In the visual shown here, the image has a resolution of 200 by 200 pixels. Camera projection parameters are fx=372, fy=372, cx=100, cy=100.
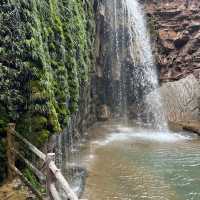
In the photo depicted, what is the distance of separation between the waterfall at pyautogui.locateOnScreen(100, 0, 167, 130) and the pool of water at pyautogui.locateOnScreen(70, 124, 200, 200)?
312cm

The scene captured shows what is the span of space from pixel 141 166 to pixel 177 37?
10485 millimetres

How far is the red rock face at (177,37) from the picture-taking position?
19.1 metres

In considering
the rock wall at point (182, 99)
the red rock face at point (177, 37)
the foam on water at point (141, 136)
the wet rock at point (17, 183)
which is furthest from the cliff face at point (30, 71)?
the red rock face at point (177, 37)

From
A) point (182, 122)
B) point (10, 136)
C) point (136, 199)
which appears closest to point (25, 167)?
point (10, 136)

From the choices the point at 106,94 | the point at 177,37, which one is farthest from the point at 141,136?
the point at 177,37

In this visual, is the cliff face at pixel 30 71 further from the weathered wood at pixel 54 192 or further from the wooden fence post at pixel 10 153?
the weathered wood at pixel 54 192

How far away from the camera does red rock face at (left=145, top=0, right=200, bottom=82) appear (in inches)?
750

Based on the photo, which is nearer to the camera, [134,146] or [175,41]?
[134,146]

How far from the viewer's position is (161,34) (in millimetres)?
19406

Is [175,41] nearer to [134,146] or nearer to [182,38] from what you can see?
[182,38]

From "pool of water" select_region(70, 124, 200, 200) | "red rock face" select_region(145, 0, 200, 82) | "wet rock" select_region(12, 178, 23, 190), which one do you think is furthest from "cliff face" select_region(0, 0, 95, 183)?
"red rock face" select_region(145, 0, 200, 82)

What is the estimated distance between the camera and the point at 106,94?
18.6 metres

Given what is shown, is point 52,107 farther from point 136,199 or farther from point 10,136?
point 136,199

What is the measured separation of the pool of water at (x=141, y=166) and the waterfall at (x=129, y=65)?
3120 millimetres
